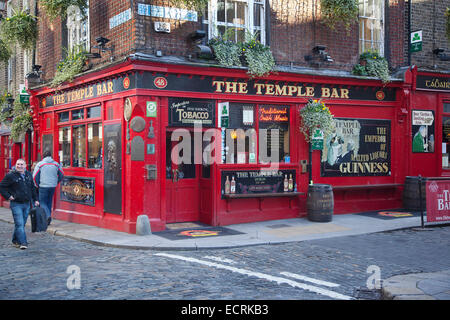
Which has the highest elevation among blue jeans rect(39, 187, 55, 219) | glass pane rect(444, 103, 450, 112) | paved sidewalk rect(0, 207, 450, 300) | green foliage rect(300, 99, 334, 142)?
glass pane rect(444, 103, 450, 112)

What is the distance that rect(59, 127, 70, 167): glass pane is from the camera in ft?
47.6

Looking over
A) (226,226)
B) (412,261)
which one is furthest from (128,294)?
(226,226)

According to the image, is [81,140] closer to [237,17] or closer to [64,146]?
[64,146]

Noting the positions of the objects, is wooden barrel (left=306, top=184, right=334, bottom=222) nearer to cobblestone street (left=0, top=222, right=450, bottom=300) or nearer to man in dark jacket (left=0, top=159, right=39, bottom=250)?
cobblestone street (left=0, top=222, right=450, bottom=300)

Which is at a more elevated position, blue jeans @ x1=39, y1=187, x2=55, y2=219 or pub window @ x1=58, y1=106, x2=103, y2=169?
pub window @ x1=58, y1=106, x2=103, y2=169

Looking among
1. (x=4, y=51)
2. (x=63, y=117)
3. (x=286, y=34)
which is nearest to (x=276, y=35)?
(x=286, y=34)

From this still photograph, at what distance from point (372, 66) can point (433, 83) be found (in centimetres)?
252

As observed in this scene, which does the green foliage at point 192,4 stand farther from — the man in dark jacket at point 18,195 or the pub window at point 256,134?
the man in dark jacket at point 18,195

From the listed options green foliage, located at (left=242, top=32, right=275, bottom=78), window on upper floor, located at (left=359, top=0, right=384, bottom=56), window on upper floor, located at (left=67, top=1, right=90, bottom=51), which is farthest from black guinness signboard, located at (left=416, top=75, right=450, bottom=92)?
window on upper floor, located at (left=67, top=1, right=90, bottom=51)

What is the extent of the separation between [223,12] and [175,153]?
12.8 ft

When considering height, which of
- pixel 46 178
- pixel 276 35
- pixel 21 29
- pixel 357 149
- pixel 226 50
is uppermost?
pixel 21 29

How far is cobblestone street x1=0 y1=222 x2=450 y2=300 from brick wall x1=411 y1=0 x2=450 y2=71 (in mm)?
6900

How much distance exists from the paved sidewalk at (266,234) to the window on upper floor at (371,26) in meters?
5.23

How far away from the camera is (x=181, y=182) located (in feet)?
41.0
